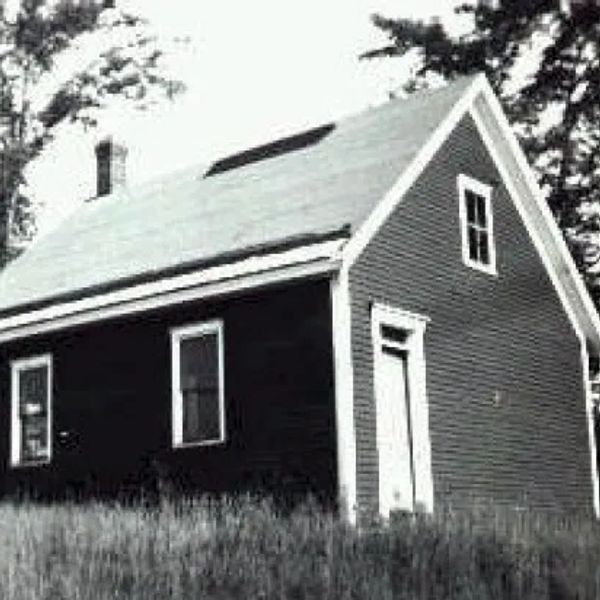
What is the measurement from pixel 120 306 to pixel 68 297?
5.50 ft

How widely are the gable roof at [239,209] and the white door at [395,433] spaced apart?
2279mm

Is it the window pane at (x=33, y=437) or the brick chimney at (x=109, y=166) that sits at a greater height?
the brick chimney at (x=109, y=166)

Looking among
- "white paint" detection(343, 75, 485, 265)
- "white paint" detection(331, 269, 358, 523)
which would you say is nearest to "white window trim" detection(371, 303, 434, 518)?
"white paint" detection(331, 269, 358, 523)

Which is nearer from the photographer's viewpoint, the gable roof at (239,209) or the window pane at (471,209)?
the gable roof at (239,209)

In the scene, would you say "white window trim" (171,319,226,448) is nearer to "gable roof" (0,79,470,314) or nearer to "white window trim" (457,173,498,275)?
"gable roof" (0,79,470,314)

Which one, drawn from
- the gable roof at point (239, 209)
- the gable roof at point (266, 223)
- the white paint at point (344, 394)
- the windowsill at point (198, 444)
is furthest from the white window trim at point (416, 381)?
the windowsill at point (198, 444)

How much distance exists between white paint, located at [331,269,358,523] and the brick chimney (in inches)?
485

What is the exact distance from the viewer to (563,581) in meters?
13.6

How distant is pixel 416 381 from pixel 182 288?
3.53 metres

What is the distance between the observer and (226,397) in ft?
62.8

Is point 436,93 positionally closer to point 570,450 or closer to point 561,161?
point 570,450

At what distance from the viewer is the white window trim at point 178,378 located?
19203mm

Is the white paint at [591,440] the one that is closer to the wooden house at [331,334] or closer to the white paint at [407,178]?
the wooden house at [331,334]

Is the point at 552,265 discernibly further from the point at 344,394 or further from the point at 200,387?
the point at 344,394
